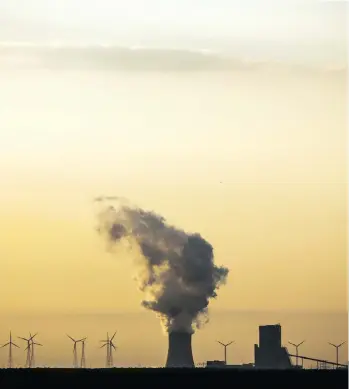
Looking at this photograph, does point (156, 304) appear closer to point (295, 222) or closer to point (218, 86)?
point (295, 222)

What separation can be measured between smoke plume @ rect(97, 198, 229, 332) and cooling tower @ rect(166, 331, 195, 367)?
10cm

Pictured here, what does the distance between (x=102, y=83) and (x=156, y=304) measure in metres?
1.58

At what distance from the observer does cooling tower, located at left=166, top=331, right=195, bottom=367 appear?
521cm

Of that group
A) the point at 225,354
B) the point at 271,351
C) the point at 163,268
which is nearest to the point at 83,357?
the point at 163,268

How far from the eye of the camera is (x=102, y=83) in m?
5.36

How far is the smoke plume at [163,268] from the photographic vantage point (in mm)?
5328

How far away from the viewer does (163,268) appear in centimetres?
540

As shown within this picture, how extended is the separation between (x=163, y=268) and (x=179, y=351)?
58cm

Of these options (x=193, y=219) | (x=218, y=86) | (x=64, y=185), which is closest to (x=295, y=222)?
(x=193, y=219)

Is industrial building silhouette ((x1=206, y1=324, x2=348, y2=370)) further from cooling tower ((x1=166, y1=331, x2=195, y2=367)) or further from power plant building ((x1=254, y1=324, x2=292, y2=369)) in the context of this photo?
cooling tower ((x1=166, y1=331, x2=195, y2=367))

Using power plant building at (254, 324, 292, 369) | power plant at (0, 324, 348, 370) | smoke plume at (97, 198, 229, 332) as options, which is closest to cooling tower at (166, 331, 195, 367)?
power plant at (0, 324, 348, 370)
